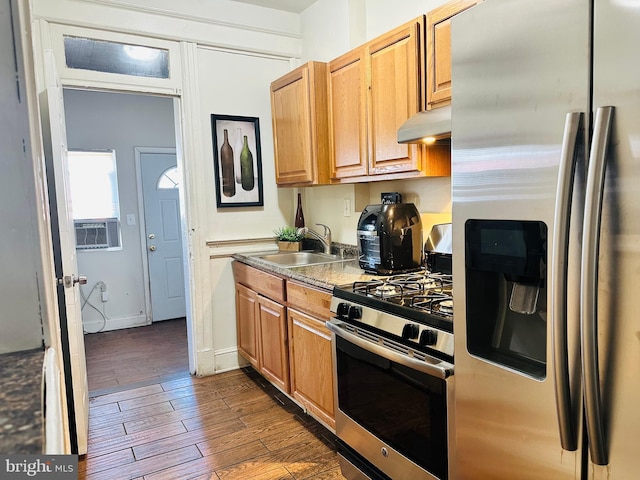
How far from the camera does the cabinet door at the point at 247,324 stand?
3.06 metres

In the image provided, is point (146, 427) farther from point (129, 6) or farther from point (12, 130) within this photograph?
point (129, 6)

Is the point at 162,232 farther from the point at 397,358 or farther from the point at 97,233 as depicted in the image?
the point at 397,358

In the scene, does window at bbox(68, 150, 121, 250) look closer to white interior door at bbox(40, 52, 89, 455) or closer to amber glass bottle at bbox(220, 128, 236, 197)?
amber glass bottle at bbox(220, 128, 236, 197)

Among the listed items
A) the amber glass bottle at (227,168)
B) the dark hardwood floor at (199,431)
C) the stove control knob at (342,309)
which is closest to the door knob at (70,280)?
the dark hardwood floor at (199,431)

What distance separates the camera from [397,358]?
1624mm

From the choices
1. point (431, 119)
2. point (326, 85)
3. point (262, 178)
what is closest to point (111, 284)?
point (262, 178)

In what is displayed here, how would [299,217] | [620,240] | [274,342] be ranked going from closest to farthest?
[620,240] → [274,342] → [299,217]

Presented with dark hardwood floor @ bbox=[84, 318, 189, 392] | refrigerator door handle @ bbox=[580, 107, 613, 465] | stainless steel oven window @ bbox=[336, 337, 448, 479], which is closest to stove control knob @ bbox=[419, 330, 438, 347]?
stainless steel oven window @ bbox=[336, 337, 448, 479]

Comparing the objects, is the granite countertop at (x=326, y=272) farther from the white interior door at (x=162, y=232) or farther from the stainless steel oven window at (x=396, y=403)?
the white interior door at (x=162, y=232)

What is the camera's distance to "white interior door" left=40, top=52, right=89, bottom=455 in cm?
225

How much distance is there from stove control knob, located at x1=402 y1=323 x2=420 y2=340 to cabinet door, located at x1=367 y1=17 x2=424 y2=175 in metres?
0.81

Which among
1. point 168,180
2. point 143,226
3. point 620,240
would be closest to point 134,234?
point 143,226

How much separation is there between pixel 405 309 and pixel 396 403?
1.27ft

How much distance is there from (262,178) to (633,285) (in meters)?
2.86
